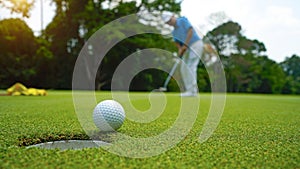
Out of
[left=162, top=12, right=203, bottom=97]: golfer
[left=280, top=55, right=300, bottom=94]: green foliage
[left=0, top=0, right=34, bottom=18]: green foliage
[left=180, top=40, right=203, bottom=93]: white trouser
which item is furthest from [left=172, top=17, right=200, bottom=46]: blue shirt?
[left=280, top=55, right=300, bottom=94]: green foliage

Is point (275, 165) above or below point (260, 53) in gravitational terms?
below

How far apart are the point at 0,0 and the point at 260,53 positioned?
81.1 feet

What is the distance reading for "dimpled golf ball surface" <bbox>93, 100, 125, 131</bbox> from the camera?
183 cm

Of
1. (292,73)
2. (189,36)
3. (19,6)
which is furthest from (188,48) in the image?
(292,73)

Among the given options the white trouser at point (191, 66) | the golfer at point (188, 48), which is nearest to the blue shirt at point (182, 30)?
the golfer at point (188, 48)

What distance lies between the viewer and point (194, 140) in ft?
5.07

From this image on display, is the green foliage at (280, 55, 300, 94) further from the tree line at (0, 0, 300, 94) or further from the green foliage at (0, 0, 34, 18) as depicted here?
the green foliage at (0, 0, 34, 18)

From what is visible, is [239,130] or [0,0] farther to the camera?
[0,0]

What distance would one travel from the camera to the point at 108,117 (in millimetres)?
1837

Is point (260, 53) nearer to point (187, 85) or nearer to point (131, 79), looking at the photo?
point (131, 79)

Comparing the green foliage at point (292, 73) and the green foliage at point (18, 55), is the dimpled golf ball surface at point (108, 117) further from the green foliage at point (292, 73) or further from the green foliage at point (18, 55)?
the green foliage at point (292, 73)

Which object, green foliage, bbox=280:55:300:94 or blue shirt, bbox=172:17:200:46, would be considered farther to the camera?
green foliage, bbox=280:55:300:94

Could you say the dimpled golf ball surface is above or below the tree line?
below

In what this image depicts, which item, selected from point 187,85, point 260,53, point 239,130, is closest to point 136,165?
point 239,130
